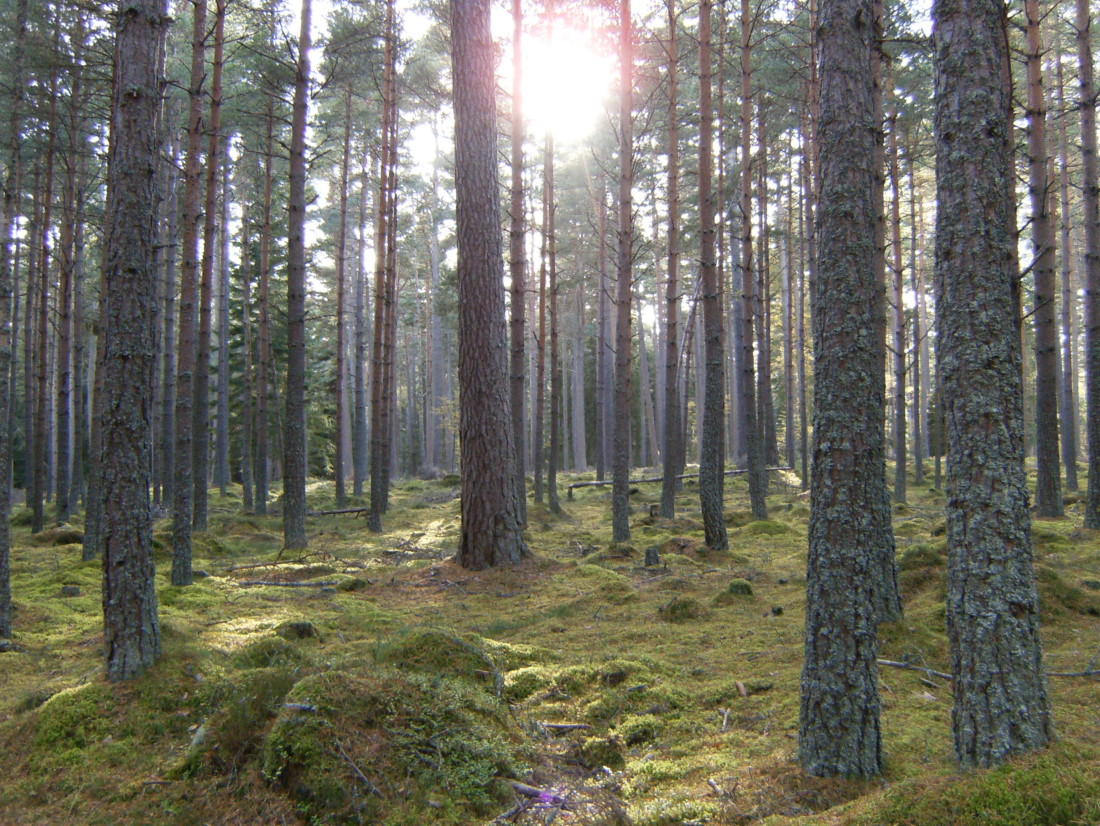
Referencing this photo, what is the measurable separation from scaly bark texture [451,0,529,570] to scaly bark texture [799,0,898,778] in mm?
5978

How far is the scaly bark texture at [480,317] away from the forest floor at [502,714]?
Result: 1289 mm

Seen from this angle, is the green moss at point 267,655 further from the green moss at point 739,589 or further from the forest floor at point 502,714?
the green moss at point 739,589

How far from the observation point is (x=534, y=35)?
13711 millimetres

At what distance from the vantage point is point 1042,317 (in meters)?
11.0

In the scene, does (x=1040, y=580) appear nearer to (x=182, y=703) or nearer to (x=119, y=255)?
(x=182, y=703)

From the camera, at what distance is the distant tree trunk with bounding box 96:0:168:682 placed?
4535mm

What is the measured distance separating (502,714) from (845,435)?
2482 mm

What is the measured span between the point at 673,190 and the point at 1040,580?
836cm

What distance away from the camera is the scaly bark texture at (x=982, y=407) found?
9.09 ft

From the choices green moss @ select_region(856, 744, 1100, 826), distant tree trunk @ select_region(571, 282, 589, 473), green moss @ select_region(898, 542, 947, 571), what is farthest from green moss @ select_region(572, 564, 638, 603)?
distant tree trunk @ select_region(571, 282, 589, 473)

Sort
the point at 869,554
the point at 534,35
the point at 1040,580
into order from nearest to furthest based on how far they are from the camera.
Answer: the point at 869,554, the point at 1040,580, the point at 534,35

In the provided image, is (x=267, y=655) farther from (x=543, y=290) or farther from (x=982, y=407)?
(x=543, y=290)

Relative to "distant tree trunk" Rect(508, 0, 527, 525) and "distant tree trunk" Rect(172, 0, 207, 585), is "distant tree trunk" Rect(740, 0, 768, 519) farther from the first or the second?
"distant tree trunk" Rect(172, 0, 207, 585)

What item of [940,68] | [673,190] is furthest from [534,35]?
[940,68]
